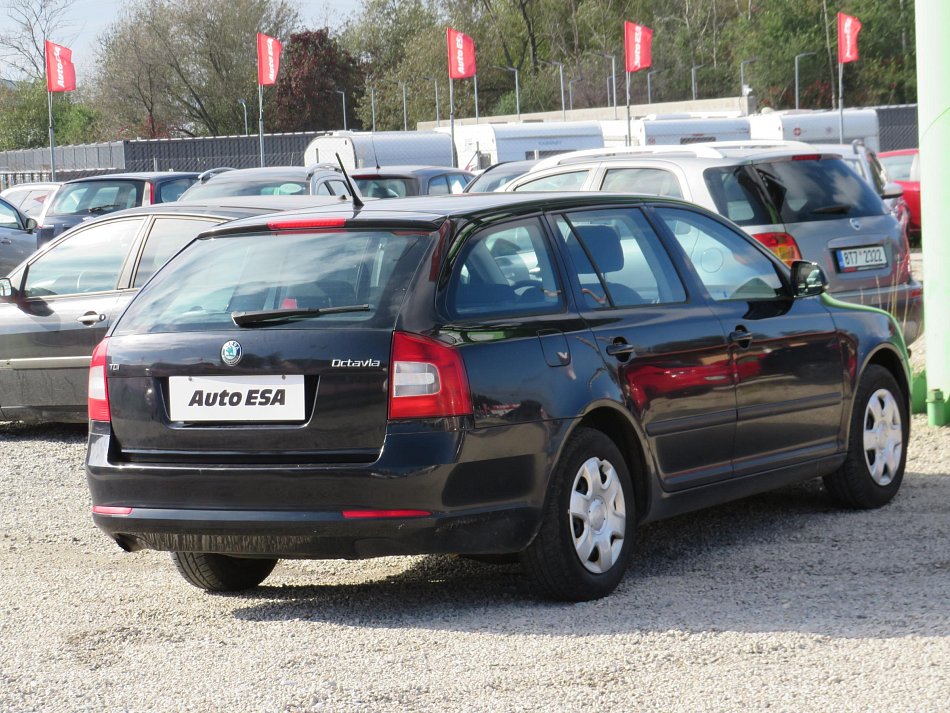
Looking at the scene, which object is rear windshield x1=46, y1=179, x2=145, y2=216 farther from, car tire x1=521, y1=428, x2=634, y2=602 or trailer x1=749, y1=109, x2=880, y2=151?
trailer x1=749, y1=109, x2=880, y2=151

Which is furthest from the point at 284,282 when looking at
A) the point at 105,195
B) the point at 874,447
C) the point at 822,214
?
the point at 105,195

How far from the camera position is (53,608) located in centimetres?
570

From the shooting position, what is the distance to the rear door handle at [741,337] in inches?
249

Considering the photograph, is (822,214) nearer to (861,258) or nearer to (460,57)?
(861,258)

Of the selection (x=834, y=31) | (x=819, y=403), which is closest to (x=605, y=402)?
(x=819, y=403)

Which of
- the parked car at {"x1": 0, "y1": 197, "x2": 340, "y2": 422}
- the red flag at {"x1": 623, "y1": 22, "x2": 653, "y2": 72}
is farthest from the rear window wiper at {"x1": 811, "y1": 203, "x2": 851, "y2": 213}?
the red flag at {"x1": 623, "y1": 22, "x2": 653, "y2": 72}

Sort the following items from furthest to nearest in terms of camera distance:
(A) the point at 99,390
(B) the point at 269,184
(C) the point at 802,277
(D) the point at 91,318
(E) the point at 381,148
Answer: (E) the point at 381,148 → (B) the point at 269,184 → (D) the point at 91,318 → (C) the point at 802,277 → (A) the point at 99,390

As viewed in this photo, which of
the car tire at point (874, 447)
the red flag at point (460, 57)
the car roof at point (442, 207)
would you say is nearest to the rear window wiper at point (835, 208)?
the car tire at point (874, 447)

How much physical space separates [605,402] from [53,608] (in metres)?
2.16

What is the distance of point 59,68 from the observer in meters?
34.8

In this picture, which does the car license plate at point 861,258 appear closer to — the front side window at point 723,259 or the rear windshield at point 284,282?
the front side window at point 723,259

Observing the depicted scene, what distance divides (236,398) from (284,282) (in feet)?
1.56

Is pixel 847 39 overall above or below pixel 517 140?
above

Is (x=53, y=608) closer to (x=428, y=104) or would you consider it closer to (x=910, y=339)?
(x=910, y=339)
